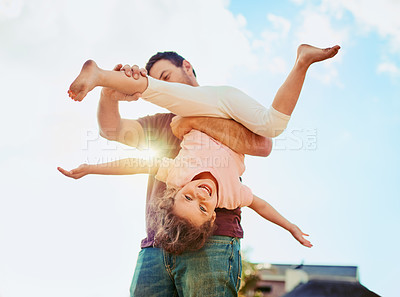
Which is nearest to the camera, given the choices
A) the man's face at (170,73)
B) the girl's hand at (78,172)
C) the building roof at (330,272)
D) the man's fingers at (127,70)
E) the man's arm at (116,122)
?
the man's fingers at (127,70)

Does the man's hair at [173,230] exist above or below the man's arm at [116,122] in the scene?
below

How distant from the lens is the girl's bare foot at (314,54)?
1.73m

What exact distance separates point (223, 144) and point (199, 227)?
43 cm

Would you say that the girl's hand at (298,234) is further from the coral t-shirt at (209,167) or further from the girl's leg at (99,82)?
the girl's leg at (99,82)

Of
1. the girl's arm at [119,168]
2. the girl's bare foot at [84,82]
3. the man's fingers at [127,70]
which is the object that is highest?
the man's fingers at [127,70]

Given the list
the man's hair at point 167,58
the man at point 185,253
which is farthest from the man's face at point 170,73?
the man at point 185,253

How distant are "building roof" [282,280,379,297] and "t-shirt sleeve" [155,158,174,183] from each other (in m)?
5.89

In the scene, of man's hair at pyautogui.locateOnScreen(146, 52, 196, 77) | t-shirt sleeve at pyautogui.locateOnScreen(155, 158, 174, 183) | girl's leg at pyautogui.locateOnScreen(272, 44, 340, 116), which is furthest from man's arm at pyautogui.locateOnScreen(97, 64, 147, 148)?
girl's leg at pyautogui.locateOnScreen(272, 44, 340, 116)

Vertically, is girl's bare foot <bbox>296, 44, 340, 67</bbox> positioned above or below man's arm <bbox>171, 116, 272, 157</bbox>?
above

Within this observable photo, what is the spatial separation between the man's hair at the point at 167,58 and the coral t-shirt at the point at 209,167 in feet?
2.58

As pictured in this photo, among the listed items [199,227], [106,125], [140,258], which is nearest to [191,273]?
[199,227]

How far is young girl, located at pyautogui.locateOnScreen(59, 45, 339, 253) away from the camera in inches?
72.0

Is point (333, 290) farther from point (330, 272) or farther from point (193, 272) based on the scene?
point (193, 272)

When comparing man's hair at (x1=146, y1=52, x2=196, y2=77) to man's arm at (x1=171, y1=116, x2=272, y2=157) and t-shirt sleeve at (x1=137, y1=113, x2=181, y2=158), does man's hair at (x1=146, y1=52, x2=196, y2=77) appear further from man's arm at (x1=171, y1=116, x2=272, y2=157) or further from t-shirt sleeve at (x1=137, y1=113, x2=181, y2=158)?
man's arm at (x1=171, y1=116, x2=272, y2=157)
